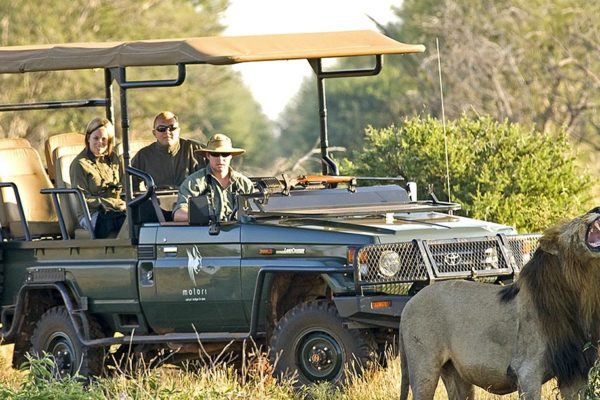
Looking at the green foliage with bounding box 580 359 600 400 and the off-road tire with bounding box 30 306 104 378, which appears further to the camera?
the off-road tire with bounding box 30 306 104 378

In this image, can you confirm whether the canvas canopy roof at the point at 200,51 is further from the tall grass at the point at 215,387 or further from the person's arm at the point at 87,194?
the tall grass at the point at 215,387

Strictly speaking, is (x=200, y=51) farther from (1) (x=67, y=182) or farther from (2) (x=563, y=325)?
(2) (x=563, y=325)

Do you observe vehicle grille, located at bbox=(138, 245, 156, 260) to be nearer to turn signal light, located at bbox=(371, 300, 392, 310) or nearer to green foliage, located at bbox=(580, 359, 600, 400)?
turn signal light, located at bbox=(371, 300, 392, 310)

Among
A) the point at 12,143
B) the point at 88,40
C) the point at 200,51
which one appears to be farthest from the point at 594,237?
the point at 88,40

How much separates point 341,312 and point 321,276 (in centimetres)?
40

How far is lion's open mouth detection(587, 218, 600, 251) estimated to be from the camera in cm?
699

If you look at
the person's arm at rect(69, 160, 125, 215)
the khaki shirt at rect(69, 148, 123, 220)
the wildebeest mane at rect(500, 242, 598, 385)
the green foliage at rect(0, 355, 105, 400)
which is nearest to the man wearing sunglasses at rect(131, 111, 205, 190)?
the khaki shirt at rect(69, 148, 123, 220)

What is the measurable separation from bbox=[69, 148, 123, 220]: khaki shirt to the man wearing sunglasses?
0.71 ft

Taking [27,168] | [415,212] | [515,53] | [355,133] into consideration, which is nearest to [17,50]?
[27,168]

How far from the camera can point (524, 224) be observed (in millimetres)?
14609

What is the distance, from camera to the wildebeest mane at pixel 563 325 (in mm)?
7320

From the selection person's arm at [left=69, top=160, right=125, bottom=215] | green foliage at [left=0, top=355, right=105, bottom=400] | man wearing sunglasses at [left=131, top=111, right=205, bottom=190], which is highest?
man wearing sunglasses at [left=131, top=111, right=205, bottom=190]

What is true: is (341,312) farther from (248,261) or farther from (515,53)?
(515,53)

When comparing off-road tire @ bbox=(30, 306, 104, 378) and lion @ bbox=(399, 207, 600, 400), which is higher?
lion @ bbox=(399, 207, 600, 400)
